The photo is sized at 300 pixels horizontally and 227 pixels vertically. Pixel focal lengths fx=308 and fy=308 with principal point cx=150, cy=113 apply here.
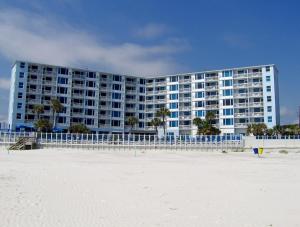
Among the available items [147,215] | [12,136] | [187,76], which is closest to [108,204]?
[147,215]

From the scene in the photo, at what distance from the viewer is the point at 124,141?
180 feet

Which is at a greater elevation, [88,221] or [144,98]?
[144,98]

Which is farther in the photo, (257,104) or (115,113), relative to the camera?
(115,113)

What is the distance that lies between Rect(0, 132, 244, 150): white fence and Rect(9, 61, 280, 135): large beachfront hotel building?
26.5 m

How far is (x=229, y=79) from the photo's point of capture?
87.7m

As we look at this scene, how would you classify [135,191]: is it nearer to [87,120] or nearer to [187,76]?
[87,120]

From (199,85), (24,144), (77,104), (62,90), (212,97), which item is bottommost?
(24,144)

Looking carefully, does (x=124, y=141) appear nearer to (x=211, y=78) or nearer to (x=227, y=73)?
(x=211, y=78)

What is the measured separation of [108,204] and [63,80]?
78.6 m

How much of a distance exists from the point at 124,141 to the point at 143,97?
43.8 m

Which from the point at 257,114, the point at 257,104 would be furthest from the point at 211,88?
the point at 257,114

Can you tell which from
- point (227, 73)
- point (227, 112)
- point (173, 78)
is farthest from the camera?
point (173, 78)

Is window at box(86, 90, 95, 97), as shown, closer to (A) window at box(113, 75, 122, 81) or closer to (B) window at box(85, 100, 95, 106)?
(B) window at box(85, 100, 95, 106)

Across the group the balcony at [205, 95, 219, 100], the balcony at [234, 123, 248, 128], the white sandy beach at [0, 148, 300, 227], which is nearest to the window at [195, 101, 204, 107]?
the balcony at [205, 95, 219, 100]
